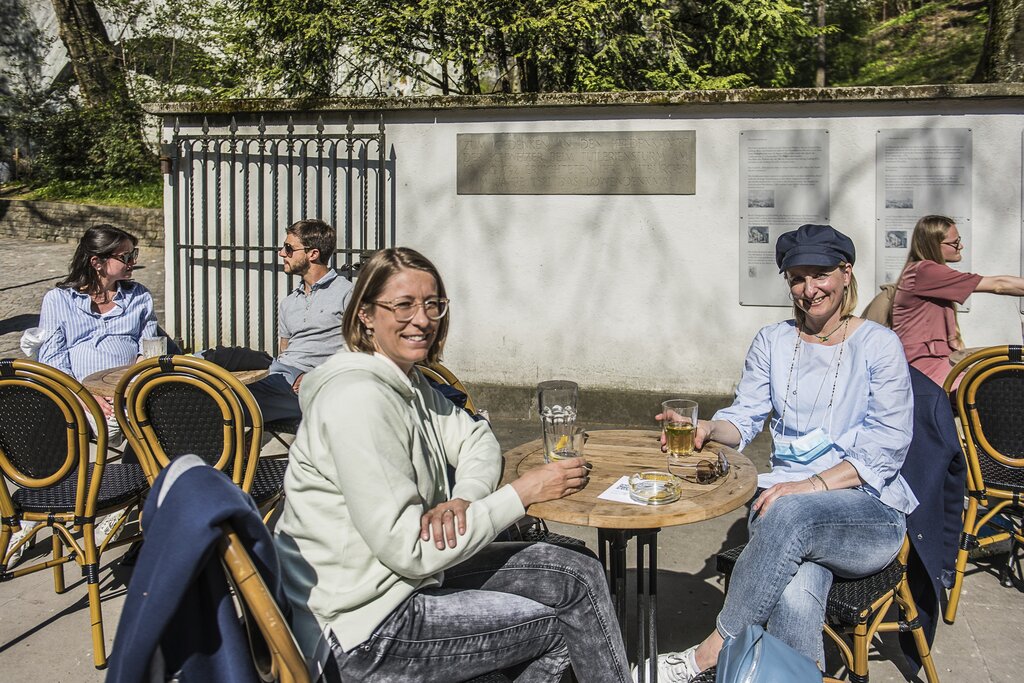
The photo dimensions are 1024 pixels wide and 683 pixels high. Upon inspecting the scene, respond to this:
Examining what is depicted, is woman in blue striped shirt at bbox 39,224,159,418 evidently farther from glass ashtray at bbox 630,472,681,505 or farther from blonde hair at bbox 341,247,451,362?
glass ashtray at bbox 630,472,681,505

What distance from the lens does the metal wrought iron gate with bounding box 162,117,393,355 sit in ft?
23.1

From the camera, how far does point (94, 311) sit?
4590 mm

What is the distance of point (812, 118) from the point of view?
628 centimetres

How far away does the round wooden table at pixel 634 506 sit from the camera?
7.68ft

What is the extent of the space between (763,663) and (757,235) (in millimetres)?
4559

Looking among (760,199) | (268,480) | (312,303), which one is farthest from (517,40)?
(268,480)

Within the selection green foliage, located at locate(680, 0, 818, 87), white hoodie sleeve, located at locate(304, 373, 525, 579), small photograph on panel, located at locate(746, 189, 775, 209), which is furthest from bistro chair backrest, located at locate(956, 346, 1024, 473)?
green foliage, located at locate(680, 0, 818, 87)

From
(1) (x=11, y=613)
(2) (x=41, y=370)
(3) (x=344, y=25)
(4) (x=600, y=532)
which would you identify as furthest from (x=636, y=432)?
(3) (x=344, y=25)

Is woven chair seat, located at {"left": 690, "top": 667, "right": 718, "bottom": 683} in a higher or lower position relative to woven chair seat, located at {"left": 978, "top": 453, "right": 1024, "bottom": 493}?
lower

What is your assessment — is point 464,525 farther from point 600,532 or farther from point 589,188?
point 589,188

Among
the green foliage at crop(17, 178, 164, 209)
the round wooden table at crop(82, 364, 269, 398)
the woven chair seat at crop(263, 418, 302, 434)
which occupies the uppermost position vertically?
the green foliage at crop(17, 178, 164, 209)

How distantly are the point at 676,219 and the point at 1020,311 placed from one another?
2.36 m

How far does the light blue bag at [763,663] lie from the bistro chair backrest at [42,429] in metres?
2.43

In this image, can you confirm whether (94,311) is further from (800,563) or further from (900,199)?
(900,199)
